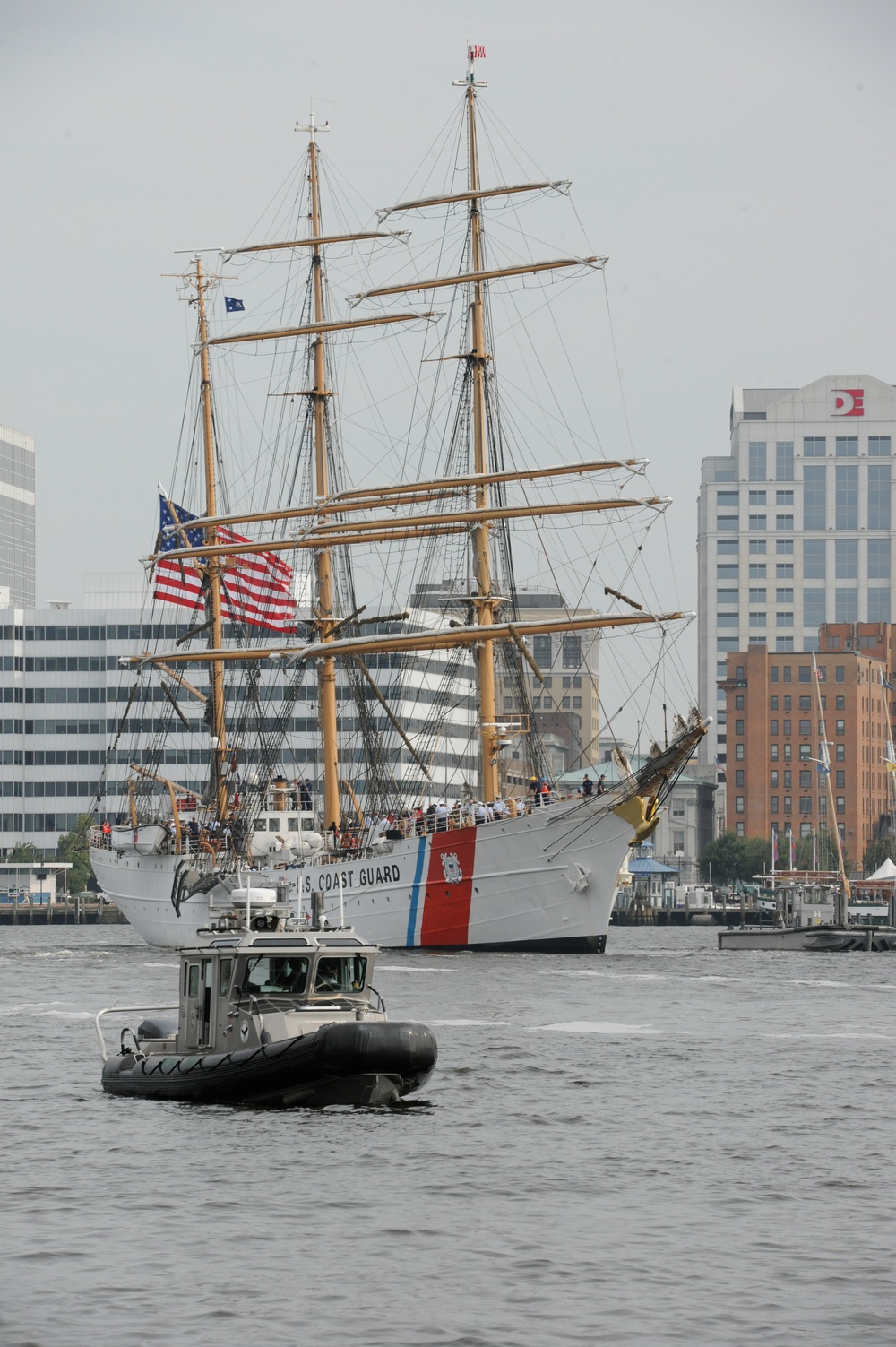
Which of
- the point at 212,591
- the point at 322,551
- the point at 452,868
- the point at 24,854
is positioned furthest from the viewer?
the point at 24,854

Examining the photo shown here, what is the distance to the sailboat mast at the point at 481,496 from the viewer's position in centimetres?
8675

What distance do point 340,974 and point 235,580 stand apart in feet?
250

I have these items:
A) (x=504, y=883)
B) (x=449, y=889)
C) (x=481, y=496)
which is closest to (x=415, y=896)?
(x=449, y=889)

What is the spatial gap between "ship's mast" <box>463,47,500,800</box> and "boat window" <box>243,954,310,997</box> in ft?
169

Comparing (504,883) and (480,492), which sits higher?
(480,492)

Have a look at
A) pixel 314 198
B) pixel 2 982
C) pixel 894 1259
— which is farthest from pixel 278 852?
pixel 894 1259

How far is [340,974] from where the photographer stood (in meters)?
35.0

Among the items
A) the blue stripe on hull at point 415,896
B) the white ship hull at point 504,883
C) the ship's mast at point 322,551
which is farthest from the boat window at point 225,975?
the ship's mast at point 322,551

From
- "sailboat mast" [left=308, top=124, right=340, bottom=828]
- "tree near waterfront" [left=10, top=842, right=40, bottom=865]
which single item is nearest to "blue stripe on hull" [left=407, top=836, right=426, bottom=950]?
"sailboat mast" [left=308, top=124, right=340, bottom=828]

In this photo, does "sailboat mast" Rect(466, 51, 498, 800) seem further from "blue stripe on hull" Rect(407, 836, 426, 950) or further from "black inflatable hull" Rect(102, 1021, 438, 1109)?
"black inflatable hull" Rect(102, 1021, 438, 1109)

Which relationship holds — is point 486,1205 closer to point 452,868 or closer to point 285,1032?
point 285,1032

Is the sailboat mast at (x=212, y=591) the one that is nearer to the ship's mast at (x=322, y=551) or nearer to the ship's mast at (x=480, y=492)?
the ship's mast at (x=322, y=551)

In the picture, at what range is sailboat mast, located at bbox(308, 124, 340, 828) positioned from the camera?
98.1 meters

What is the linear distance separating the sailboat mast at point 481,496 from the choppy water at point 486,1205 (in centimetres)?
3898
